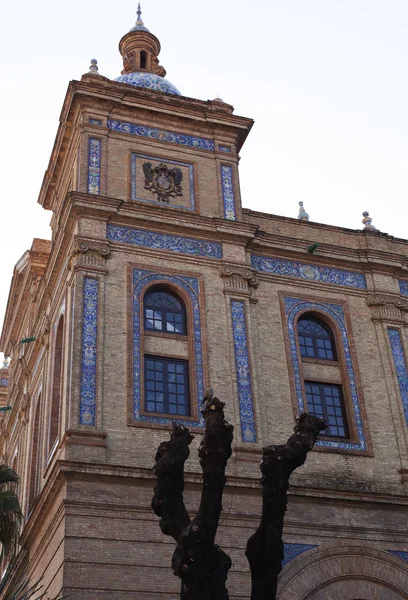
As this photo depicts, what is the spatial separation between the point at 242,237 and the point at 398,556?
905 cm

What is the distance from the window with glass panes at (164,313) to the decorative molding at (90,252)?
4.95 ft

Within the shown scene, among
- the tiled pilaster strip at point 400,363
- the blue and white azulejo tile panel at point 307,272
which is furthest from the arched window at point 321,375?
the tiled pilaster strip at point 400,363

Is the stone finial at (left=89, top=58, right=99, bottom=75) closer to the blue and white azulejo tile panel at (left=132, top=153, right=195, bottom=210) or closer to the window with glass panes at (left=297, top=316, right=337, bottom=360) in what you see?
the blue and white azulejo tile panel at (left=132, top=153, right=195, bottom=210)

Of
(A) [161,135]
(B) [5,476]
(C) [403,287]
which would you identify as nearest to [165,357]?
(B) [5,476]

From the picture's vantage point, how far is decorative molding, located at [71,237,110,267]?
22500 mm

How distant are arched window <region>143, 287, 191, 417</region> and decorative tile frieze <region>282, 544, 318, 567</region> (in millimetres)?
3840

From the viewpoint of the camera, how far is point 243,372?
22.3 meters

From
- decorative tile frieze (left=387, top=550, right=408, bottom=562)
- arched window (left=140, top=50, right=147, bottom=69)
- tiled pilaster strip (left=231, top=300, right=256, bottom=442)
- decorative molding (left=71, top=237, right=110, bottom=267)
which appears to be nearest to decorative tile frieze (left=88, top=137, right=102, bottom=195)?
decorative molding (left=71, top=237, right=110, bottom=267)

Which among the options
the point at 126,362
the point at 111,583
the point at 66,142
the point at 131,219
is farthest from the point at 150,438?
the point at 66,142

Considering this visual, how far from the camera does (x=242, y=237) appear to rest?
80.0ft

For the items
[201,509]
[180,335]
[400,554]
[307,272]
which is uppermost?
Answer: [307,272]

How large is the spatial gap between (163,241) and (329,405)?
19.8ft

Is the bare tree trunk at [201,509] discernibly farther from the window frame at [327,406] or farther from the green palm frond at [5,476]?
the window frame at [327,406]

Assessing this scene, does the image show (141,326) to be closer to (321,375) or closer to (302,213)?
(321,375)
